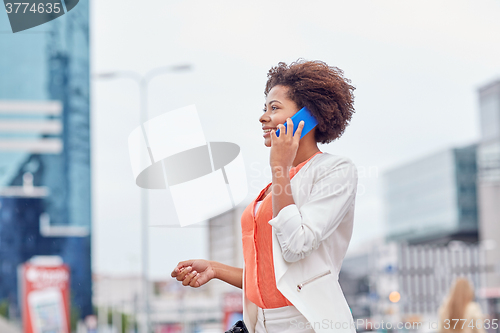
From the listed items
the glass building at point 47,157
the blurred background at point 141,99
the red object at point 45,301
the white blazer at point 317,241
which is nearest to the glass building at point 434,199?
the blurred background at point 141,99

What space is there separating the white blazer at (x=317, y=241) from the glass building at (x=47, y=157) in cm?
359

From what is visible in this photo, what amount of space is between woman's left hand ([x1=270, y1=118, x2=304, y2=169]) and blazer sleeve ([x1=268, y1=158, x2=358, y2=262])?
0.35ft

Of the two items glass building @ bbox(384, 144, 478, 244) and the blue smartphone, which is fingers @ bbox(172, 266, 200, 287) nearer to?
the blue smartphone

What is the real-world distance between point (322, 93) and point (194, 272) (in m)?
0.62

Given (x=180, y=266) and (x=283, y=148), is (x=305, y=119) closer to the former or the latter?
(x=283, y=148)

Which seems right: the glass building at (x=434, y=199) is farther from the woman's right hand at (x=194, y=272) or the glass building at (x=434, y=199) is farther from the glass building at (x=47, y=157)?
the woman's right hand at (x=194, y=272)

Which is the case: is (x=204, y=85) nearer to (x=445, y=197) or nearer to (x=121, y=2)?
(x=121, y=2)

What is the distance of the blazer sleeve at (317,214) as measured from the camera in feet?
4.66

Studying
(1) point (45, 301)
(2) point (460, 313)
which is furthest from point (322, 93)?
(1) point (45, 301)

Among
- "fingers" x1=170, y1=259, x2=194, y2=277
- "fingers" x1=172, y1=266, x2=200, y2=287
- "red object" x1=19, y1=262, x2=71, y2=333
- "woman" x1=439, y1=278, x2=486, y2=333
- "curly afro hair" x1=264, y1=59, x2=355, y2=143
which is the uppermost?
"curly afro hair" x1=264, y1=59, x2=355, y2=143

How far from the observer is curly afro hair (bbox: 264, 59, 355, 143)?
5.34 ft

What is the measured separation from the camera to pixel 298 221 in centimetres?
142

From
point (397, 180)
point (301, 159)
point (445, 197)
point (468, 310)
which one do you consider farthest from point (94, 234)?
point (397, 180)

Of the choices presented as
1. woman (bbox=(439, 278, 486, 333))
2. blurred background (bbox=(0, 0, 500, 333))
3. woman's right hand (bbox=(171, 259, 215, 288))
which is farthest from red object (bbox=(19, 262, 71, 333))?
woman's right hand (bbox=(171, 259, 215, 288))
